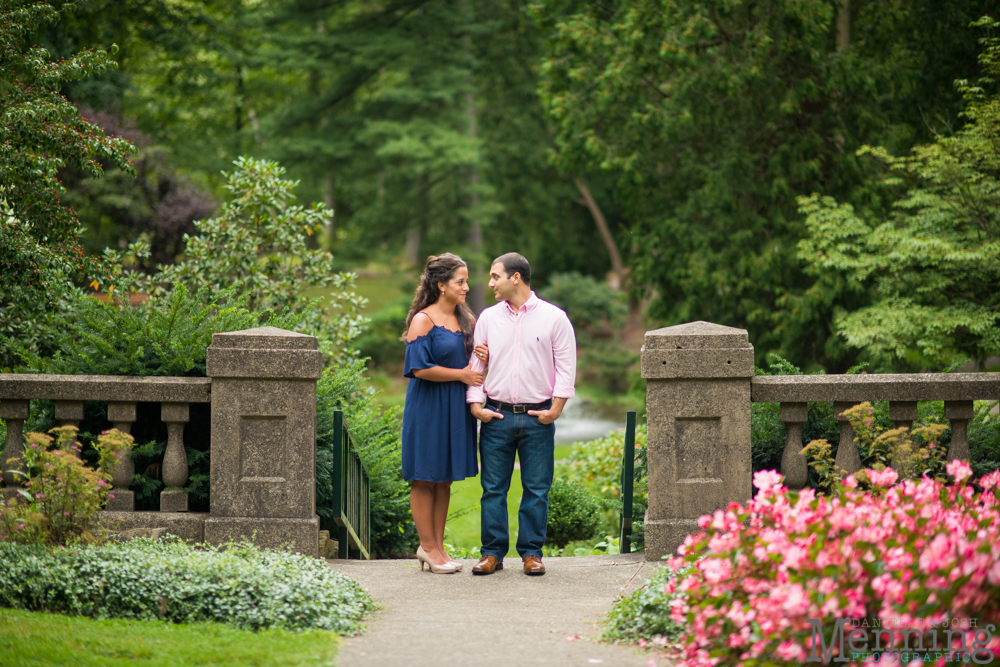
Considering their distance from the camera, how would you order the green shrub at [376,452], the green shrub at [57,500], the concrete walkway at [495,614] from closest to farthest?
the concrete walkway at [495,614]
the green shrub at [57,500]
the green shrub at [376,452]

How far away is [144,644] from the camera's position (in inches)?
156

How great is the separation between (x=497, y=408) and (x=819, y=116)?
40.8ft

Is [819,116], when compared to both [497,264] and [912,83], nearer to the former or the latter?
[912,83]

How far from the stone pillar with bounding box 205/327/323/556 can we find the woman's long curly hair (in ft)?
2.37

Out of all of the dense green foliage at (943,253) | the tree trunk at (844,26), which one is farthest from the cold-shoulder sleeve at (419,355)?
the tree trunk at (844,26)

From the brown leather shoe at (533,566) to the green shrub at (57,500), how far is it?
8.31ft

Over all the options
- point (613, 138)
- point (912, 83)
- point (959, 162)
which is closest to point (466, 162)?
point (613, 138)

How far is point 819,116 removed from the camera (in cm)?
1554

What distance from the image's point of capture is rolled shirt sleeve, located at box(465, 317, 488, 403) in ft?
17.7

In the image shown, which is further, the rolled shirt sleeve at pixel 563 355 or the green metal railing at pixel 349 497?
the green metal railing at pixel 349 497

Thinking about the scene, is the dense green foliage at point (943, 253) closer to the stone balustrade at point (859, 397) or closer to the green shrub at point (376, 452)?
the stone balustrade at point (859, 397)

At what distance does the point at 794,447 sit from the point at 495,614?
2315 millimetres

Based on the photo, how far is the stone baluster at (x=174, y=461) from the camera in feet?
18.3

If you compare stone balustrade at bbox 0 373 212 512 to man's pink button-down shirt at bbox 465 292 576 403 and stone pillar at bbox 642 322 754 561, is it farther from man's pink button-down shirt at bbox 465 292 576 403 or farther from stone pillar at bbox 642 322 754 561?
stone pillar at bbox 642 322 754 561
